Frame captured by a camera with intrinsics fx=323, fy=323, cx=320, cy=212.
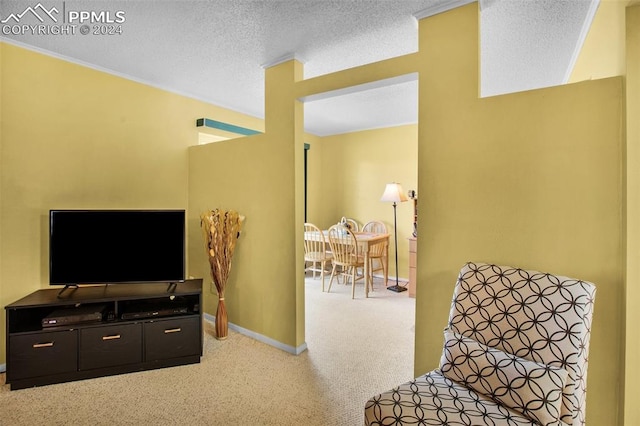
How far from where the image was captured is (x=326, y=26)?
2.15 m

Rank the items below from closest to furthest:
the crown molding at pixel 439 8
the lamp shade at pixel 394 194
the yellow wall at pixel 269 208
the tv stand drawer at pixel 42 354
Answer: the crown molding at pixel 439 8 < the tv stand drawer at pixel 42 354 < the yellow wall at pixel 269 208 < the lamp shade at pixel 394 194

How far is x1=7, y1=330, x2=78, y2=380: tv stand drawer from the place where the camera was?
2152mm

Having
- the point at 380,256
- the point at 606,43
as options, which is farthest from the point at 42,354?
the point at 606,43

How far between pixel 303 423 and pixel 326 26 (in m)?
2.47

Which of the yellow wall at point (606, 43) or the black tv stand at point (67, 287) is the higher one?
the yellow wall at point (606, 43)

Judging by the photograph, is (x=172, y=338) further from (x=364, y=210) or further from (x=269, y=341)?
(x=364, y=210)

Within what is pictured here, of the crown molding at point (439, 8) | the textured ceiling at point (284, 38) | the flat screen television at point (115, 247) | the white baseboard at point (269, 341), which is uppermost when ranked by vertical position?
the textured ceiling at point (284, 38)

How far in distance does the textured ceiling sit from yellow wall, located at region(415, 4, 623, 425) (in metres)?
0.37

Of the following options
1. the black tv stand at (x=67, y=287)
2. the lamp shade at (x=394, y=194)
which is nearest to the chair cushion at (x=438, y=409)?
the black tv stand at (x=67, y=287)

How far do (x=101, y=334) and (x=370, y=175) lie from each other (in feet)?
13.9

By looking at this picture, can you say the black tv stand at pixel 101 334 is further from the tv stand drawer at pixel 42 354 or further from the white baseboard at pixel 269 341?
the white baseboard at pixel 269 341

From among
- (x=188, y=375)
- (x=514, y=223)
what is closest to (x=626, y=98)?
(x=514, y=223)

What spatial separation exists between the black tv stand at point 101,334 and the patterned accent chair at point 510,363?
174 cm

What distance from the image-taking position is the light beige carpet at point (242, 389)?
1903mm
